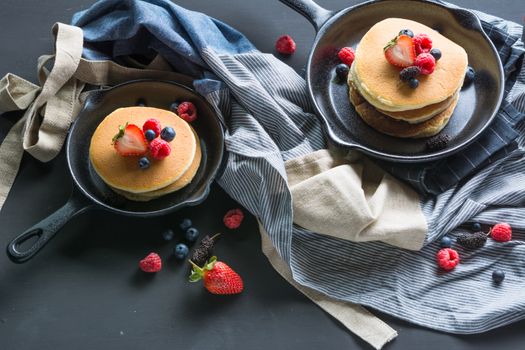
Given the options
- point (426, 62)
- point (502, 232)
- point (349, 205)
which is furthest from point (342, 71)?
point (502, 232)

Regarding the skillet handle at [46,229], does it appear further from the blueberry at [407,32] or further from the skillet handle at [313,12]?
the blueberry at [407,32]

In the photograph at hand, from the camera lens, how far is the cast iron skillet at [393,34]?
2.14 meters

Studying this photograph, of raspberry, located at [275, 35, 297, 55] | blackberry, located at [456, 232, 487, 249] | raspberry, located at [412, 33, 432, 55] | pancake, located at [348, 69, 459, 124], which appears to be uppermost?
raspberry, located at [412, 33, 432, 55]

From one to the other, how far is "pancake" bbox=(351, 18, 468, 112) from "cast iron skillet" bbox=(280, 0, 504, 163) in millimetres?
60

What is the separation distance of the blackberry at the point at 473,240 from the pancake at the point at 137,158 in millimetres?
860

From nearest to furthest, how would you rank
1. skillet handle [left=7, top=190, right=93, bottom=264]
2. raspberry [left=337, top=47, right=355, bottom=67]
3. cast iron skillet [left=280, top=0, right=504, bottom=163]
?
skillet handle [left=7, top=190, right=93, bottom=264], cast iron skillet [left=280, top=0, right=504, bottom=163], raspberry [left=337, top=47, right=355, bottom=67]

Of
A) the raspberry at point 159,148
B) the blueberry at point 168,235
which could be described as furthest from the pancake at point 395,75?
the blueberry at point 168,235

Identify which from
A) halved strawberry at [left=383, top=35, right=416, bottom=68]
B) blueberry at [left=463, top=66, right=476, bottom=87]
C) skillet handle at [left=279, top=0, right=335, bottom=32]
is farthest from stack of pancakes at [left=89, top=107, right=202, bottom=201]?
blueberry at [left=463, top=66, right=476, bottom=87]

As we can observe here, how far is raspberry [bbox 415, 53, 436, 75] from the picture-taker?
2023mm

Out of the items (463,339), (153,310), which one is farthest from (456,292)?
(153,310)

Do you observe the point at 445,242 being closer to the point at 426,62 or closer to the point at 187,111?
the point at 426,62

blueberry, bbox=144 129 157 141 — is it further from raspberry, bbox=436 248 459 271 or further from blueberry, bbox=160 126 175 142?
raspberry, bbox=436 248 459 271

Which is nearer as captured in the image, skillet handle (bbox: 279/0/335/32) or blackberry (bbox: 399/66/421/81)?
blackberry (bbox: 399/66/421/81)

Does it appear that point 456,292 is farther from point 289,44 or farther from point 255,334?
point 289,44
